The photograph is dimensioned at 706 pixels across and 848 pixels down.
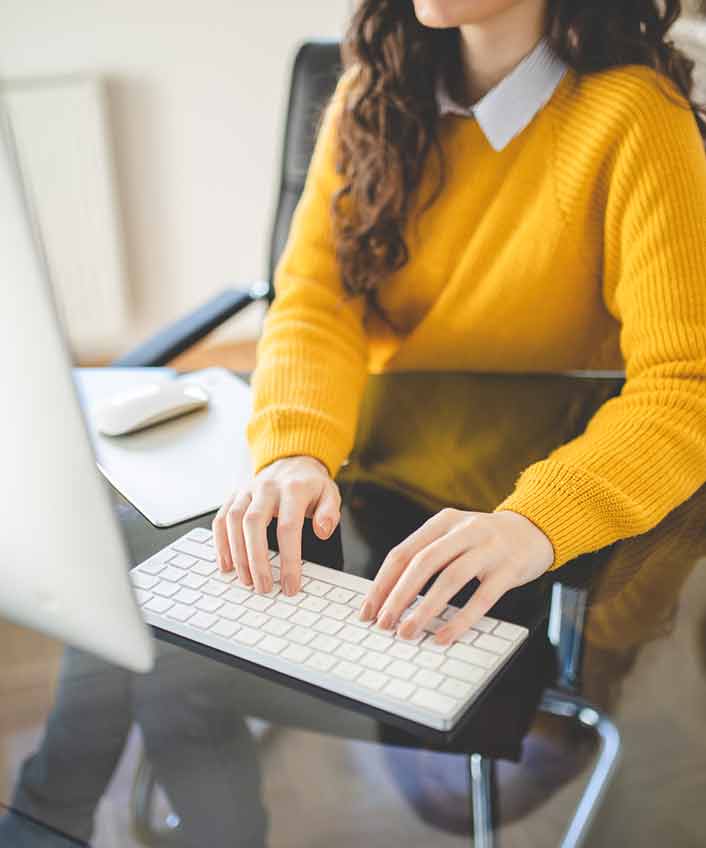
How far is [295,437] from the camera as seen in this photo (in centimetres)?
95

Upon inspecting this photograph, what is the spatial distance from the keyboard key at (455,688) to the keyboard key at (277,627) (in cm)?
13

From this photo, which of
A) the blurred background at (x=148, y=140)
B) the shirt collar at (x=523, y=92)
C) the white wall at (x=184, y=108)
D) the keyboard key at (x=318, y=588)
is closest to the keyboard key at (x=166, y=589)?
the keyboard key at (x=318, y=588)

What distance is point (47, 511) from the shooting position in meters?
0.47

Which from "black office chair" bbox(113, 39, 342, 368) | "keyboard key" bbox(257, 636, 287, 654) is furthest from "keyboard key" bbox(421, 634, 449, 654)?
"black office chair" bbox(113, 39, 342, 368)

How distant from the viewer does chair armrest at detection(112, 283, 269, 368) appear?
133cm

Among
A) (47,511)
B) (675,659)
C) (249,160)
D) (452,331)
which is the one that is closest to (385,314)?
(452,331)

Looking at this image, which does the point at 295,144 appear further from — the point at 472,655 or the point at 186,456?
the point at 472,655

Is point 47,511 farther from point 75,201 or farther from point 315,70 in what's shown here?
point 75,201

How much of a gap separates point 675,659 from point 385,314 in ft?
2.45

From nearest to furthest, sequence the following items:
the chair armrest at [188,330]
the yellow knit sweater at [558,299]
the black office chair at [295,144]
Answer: the yellow knit sweater at [558,299]
the chair armrest at [188,330]
the black office chair at [295,144]

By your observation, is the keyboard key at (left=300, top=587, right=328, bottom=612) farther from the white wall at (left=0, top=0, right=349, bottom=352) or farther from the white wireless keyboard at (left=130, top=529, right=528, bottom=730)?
the white wall at (left=0, top=0, right=349, bottom=352)

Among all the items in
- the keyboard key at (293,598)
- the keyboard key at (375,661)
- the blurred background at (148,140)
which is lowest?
the blurred background at (148,140)

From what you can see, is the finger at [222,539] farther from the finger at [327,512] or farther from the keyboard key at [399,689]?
the keyboard key at [399,689]

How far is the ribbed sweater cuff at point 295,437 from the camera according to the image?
0.94 m
